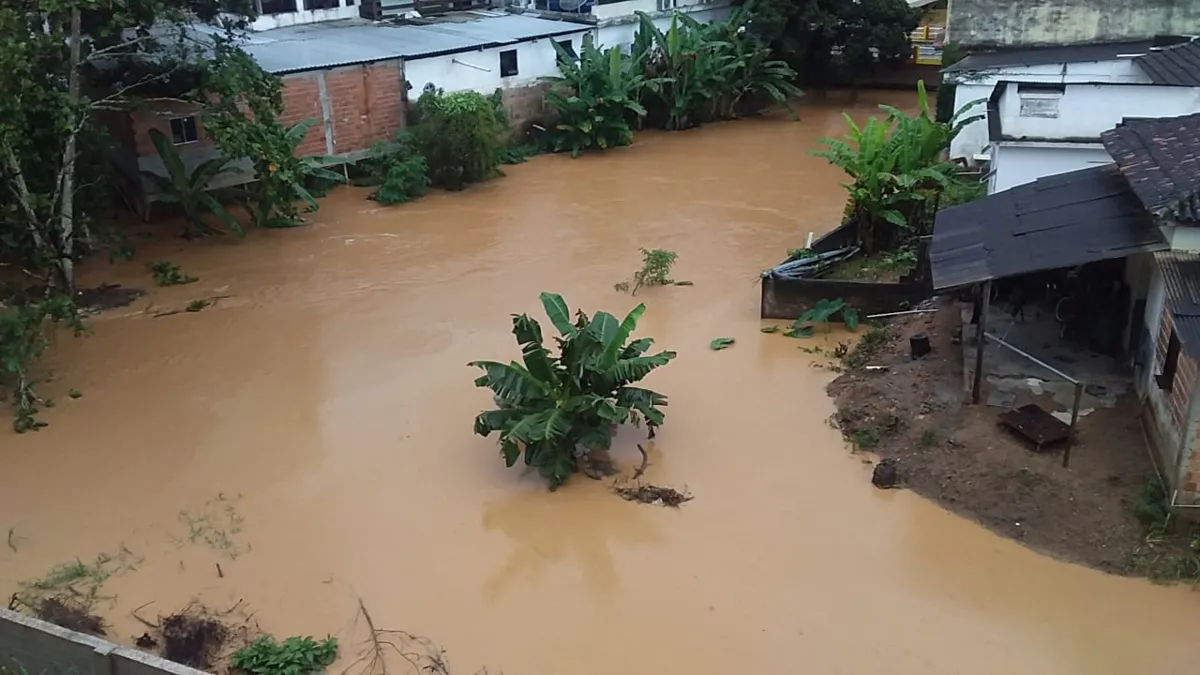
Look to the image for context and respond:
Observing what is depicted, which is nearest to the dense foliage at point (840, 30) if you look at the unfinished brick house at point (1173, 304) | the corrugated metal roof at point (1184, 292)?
the unfinished brick house at point (1173, 304)

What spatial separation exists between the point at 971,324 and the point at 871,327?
1.14 metres

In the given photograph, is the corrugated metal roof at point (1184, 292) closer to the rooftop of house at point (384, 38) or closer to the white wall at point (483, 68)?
the rooftop of house at point (384, 38)

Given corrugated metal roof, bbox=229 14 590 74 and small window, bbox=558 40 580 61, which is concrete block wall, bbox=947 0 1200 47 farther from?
corrugated metal roof, bbox=229 14 590 74

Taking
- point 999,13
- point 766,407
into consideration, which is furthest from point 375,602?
point 999,13

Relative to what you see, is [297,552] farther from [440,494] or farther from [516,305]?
[516,305]

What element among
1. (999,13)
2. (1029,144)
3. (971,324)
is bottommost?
(971,324)

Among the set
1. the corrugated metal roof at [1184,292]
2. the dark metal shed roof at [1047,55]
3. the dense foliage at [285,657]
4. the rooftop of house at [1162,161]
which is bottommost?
the dense foliage at [285,657]

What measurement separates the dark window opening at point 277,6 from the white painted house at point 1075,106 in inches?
528

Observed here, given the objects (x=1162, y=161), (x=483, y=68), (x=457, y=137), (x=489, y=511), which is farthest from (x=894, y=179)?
(x=483, y=68)

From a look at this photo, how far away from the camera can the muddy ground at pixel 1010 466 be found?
26.2 ft

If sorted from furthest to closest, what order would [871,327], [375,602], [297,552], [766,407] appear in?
1. [871,327]
2. [766,407]
3. [297,552]
4. [375,602]

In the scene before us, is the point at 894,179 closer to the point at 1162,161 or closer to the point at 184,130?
the point at 1162,161

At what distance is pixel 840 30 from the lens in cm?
2341

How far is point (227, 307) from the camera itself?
13180 mm
